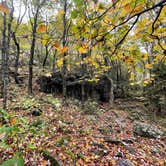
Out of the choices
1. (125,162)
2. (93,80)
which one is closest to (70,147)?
(125,162)

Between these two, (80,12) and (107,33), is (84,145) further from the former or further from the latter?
(80,12)

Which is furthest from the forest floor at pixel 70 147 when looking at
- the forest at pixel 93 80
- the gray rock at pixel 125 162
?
the gray rock at pixel 125 162

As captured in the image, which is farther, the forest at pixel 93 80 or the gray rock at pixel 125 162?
the gray rock at pixel 125 162

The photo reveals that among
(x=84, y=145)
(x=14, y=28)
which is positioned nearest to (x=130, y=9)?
(x=84, y=145)

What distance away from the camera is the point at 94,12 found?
1868mm

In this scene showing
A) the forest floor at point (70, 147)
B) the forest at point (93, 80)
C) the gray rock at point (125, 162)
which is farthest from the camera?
the gray rock at point (125, 162)

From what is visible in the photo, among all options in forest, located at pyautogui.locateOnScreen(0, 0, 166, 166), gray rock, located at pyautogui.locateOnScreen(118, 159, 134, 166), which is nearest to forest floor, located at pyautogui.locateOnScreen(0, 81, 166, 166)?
forest, located at pyautogui.locateOnScreen(0, 0, 166, 166)

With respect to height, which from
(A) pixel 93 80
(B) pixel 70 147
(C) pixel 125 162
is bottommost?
(C) pixel 125 162

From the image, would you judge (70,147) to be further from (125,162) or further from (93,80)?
(93,80)

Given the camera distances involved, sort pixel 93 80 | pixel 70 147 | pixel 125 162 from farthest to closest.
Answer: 1. pixel 93 80
2. pixel 70 147
3. pixel 125 162

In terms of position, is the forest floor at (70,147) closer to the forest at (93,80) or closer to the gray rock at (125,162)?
the forest at (93,80)

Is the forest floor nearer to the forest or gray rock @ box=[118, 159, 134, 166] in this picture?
the forest

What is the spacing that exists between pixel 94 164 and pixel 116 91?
14.4m

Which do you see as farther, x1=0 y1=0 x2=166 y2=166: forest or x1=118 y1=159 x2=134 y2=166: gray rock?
x1=118 y1=159 x2=134 y2=166: gray rock
